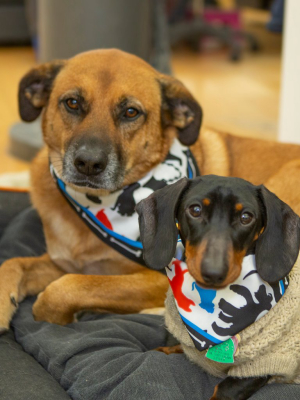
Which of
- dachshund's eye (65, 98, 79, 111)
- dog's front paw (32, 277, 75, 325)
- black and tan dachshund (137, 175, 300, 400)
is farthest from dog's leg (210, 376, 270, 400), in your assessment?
dachshund's eye (65, 98, 79, 111)

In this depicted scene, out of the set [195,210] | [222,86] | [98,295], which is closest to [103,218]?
[98,295]

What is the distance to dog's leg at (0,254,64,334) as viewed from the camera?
2660 mm

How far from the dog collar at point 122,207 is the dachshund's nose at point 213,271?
3.13 ft

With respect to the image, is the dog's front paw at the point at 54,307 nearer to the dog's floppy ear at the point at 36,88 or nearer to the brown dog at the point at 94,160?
the brown dog at the point at 94,160

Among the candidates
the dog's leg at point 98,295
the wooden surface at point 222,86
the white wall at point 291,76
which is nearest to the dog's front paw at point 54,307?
the dog's leg at point 98,295

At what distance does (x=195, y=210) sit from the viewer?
1.93m

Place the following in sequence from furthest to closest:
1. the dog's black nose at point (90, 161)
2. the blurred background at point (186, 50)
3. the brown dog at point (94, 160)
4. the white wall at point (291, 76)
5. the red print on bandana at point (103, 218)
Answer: the blurred background at point (186, 50)
the white wall at point (291, 76)
the red print on bandana at point (103, 218)
the brown dog at point (94, 160)
the dog's black nose at point (90, 161)

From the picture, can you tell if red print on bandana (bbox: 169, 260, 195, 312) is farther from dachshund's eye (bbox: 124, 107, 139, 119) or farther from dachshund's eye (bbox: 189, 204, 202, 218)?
dachshund's eye (bbox: 124, 107, 139, 119)

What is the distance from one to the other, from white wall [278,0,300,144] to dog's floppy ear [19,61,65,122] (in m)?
2.13

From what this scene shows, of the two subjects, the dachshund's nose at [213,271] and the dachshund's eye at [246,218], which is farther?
the dachshund's eye at [246,218]

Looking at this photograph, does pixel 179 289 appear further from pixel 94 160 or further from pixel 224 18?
pixel 224 18

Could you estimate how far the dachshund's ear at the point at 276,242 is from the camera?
1.92 meters

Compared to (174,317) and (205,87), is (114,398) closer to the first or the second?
(174,317)

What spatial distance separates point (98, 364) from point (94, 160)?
82cm
